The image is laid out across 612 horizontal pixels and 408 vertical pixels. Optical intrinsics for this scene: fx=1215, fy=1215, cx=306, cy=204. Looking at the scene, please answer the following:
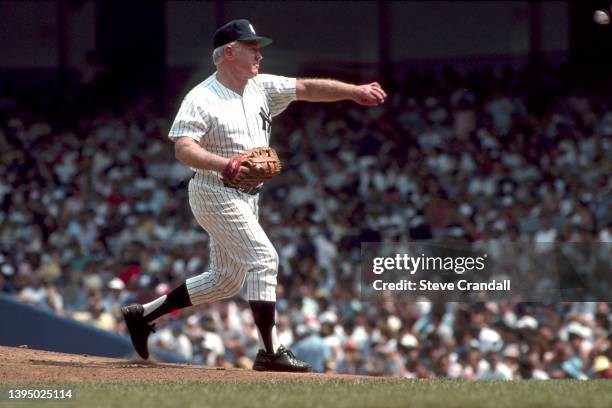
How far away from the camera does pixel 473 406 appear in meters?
4.55

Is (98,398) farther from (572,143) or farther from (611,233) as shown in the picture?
(572,143)

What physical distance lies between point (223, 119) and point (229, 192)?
36 cm

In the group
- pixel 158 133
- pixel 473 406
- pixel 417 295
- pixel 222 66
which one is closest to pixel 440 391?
pixel 473 406

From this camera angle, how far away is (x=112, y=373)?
19.7ft

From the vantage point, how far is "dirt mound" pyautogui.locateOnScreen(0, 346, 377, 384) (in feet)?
19.0

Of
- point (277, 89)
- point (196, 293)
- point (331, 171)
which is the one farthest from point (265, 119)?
point (331, 171)

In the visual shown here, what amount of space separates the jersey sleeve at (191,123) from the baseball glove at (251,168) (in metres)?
0.22

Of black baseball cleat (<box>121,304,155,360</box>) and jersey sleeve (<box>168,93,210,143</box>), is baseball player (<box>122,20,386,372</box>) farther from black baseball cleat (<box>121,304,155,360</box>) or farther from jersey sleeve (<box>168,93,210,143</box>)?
black baseball cleat (<box>121,304,155,360</box>)

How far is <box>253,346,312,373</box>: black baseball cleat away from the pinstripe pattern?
292mm

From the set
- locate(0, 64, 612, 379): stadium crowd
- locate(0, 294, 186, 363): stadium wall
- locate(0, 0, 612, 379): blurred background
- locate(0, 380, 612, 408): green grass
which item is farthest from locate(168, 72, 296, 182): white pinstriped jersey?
locate(0, 64, 612, 379): stadium crowd

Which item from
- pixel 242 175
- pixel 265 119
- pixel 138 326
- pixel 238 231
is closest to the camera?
pixel 242 175

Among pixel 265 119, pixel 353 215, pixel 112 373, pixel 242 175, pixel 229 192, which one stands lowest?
pixel 353 215

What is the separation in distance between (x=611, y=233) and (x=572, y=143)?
113 inches

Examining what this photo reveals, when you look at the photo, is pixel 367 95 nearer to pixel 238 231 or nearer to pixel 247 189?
pixel 247 189
